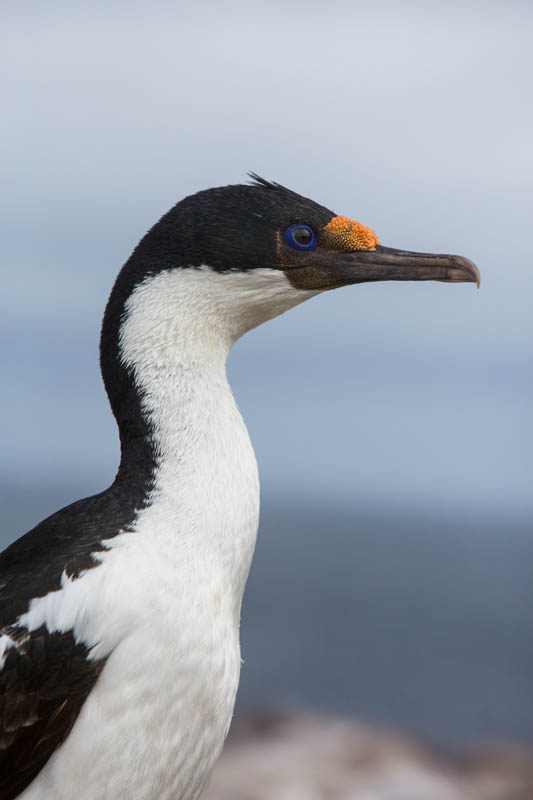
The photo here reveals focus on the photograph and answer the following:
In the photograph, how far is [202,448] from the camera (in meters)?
3.34

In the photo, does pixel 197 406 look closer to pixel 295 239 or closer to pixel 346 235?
pixel 295 239

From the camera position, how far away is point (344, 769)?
10.3 m

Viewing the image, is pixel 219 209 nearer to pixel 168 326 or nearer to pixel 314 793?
pixel 168 326

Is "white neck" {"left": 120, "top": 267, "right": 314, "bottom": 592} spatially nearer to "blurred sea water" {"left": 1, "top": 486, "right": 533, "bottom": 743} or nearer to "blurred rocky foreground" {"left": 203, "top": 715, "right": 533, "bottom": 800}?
"blurred rocky foreground" {"left": 203, "top": 715, "right": 533, "bottom": 800}

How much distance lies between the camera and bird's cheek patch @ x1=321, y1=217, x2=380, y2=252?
12.3ft

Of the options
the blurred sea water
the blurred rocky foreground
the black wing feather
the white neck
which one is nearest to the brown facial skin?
the white neck

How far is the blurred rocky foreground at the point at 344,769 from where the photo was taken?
926cm

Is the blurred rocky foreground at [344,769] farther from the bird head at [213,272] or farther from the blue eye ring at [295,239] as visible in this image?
the blue eye ring at [295,239]

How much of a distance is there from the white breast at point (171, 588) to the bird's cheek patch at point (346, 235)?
0.41 m

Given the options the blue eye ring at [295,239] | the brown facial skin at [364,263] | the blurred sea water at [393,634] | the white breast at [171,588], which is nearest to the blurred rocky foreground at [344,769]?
the white breast at [171,588]

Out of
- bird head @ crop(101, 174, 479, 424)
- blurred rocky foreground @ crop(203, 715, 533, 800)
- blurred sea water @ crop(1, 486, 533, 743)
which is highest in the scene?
blurred sea water @ crop(1, 486, 533, 743)

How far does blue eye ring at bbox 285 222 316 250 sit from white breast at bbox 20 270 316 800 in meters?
0.23

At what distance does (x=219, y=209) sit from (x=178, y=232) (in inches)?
6.9

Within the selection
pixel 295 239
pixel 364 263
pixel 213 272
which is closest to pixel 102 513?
pixel 213 272
